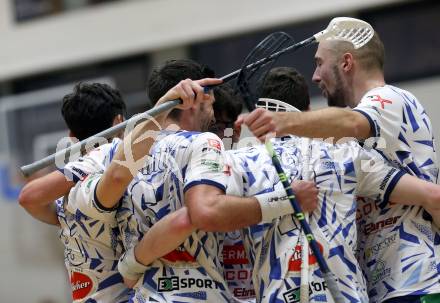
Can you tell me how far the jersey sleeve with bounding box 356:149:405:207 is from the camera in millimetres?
4238

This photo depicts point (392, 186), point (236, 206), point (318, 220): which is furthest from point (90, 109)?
point (392, 186)

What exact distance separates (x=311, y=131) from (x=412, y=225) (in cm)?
75

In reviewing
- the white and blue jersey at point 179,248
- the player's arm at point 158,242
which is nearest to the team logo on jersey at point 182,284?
the white and blue jersey at point 179,248

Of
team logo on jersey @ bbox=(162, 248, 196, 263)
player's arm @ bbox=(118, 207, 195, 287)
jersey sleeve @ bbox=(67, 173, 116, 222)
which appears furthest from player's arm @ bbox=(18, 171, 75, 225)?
team logo on jersey @ bbox=(162, 248, 196, 263)

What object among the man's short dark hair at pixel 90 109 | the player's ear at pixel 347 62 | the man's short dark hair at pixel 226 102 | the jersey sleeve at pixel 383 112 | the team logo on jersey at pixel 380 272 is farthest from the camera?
the man's short dark hair at pixel 90 109

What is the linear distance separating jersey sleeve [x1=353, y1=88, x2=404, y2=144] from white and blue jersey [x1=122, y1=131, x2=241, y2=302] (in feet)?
2.23

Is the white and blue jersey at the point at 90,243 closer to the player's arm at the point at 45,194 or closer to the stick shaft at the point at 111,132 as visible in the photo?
the player's arm at the point at 45,194

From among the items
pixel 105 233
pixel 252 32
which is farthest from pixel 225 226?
pixel 252 32

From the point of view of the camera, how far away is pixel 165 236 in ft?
13.2

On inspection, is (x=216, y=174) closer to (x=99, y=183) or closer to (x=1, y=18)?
(x=99, y=183)

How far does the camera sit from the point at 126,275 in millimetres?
4305

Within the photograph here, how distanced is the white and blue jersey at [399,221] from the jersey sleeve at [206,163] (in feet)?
2.17

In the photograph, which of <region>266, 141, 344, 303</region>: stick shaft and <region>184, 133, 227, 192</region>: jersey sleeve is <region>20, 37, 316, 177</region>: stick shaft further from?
<region>266, 141, 344, 303</region>: stick shaft

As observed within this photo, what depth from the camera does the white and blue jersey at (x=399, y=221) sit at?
4238 millimetres
